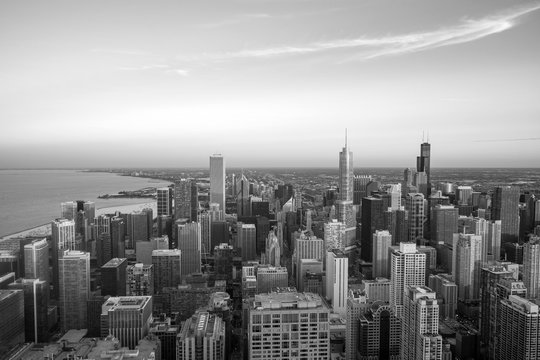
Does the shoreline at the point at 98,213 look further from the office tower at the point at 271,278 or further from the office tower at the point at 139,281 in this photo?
the office tower at the point at 271,278

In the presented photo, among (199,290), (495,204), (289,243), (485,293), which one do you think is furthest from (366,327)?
(289,243)

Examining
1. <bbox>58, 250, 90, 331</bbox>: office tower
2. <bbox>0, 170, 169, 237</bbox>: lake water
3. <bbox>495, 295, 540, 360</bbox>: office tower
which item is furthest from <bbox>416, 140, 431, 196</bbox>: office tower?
<bbox>58, 250, 90, 331</bbox>: office tower

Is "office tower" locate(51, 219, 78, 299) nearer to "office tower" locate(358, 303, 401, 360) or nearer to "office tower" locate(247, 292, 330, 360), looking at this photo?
"office tower" locate(247, 292, 330, 360)

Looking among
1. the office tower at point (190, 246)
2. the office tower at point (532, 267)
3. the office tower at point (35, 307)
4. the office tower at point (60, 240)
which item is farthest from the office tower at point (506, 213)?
the office tower at point (35, 307)

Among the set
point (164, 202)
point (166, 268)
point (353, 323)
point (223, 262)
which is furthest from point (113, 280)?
point (164, 202)

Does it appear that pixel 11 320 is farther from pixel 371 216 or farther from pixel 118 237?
pixel 371 216
